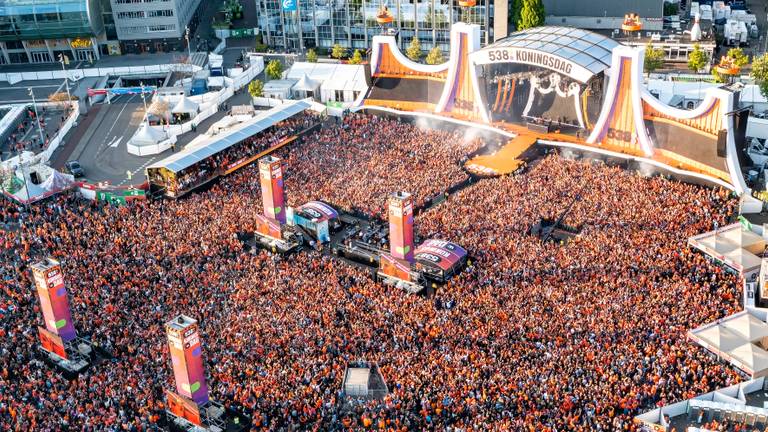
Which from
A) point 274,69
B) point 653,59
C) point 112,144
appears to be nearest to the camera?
point 112,144

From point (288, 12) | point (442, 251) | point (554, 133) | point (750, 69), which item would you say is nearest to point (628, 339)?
point (442, 251)

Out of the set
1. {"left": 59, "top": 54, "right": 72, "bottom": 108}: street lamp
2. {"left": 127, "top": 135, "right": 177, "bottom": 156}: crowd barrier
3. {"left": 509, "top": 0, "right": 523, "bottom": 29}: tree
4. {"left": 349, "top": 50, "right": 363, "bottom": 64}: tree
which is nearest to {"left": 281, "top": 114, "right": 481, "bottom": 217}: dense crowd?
{"left": 127, "top": 135, "right": 177, "bottom": 156}: crowd barrier

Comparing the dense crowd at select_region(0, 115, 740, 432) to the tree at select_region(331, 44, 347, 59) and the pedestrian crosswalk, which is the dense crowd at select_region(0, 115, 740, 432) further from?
the pedestrian crosswalk

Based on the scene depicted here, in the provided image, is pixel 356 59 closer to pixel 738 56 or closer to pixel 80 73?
pixel 80 73

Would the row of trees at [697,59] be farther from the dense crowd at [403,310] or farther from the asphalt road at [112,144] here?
the asphalt road at [112,144]

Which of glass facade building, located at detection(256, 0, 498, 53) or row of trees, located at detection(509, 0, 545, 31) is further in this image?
glass facade building, located at detection(256, 0, 498, 53)

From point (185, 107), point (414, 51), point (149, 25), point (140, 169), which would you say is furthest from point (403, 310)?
point (149, 25)
